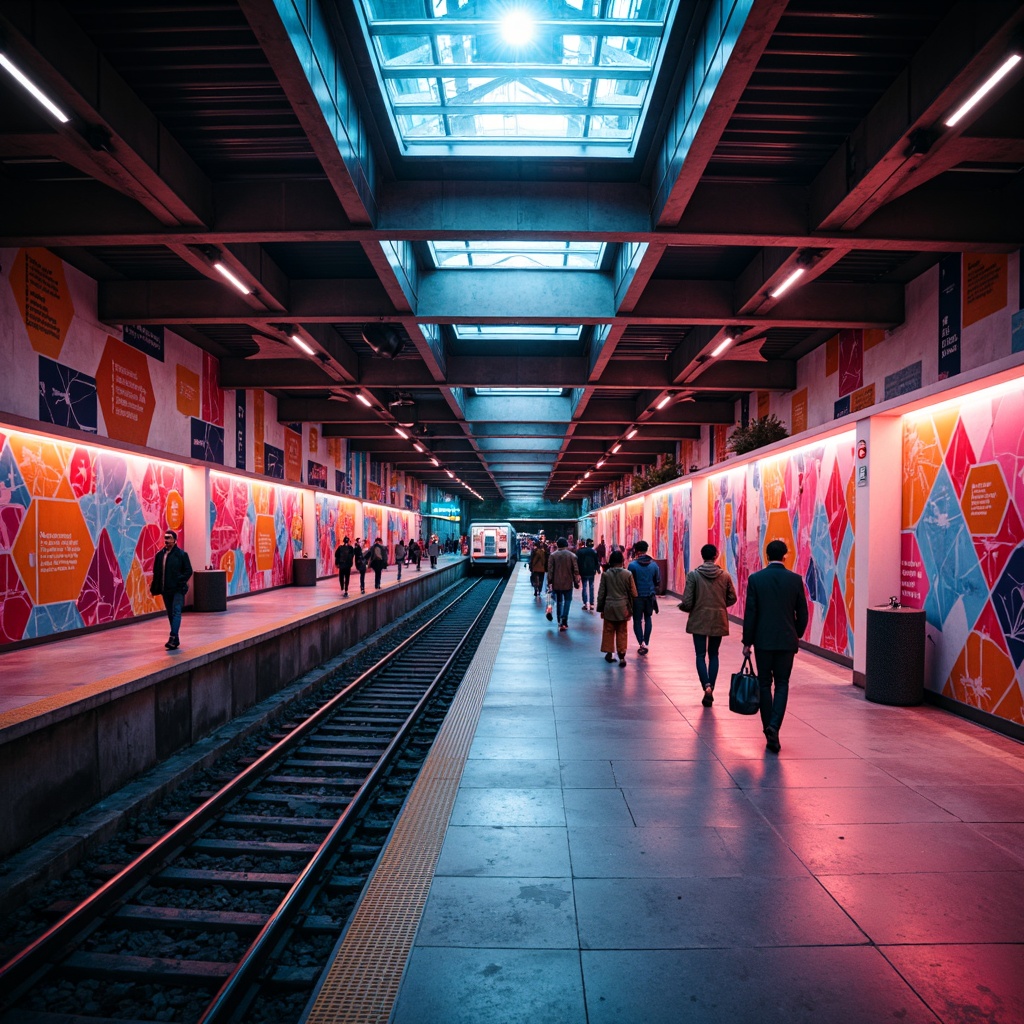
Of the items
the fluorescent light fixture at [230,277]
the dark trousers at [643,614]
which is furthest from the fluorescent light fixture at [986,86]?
the fluorescent light fixture at [230,277]

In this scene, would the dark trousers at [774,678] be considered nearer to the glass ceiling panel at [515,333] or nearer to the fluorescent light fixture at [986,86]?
the fluorescent light fixture at [986,86]

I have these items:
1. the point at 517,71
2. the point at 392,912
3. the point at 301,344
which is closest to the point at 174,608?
the point at 301,344

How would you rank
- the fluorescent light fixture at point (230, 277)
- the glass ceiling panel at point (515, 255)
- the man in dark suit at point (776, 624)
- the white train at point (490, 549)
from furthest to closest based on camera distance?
1. the white train at point (490, 549)
2. the glass ceiling panel at point (515, 255)
3. the fluorescent light fixture at point (230, 277)
4. the man in dark suit at point (776, 624)

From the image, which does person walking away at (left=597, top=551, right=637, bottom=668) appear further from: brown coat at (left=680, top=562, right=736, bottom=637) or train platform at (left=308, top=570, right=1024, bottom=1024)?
train platform at (left=308, top=570, right=1024, bottom=1024)

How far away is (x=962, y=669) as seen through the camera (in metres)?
7.11

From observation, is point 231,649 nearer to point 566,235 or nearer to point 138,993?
point 138,993

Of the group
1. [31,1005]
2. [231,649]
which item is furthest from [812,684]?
[31,1005]

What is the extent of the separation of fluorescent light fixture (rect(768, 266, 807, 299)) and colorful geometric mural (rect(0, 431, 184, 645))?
34.8 ft

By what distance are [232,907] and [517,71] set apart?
769 cm

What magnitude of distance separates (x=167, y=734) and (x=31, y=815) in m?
2.10

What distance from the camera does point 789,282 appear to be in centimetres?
930

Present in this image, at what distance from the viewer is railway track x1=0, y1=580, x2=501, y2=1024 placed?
3.30 metres

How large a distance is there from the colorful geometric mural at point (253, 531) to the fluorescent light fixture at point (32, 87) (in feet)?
35.2

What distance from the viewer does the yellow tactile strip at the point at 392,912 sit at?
274 cm
